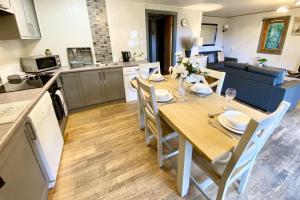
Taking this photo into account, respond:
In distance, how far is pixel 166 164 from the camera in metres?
1.79

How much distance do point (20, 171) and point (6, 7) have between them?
1.97 m

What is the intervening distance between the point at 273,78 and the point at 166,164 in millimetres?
2554

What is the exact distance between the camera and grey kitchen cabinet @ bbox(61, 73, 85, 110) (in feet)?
9.01

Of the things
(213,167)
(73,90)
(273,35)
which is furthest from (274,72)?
(73,90)

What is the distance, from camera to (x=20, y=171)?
3.29 feet

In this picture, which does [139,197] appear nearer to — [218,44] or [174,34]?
[174,34]

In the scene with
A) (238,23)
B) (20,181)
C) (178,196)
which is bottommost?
(178,196)

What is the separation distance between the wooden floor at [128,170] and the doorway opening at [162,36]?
2.72m

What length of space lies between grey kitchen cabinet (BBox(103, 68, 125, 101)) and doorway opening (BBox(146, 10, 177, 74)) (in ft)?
4.31

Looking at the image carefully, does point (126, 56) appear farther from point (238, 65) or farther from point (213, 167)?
point (213, 167)

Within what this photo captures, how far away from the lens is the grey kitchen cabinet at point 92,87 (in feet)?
9.54

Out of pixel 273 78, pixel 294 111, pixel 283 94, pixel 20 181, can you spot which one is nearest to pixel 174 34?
pixel 273 78

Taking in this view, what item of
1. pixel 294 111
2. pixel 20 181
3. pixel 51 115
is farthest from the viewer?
pixel 294 111

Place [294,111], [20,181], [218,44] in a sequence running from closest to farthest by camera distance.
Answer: [20,181], [294,111], [218,44]
